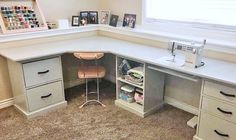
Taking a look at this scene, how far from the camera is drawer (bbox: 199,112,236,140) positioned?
205 cm

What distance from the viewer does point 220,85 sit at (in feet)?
6.63

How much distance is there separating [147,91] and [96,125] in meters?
0.67

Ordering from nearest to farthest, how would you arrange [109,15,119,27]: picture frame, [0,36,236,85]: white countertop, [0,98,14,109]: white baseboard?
[0,36,236,85]: white countertop < [0,98,14,109]: white baseboard < [109,15,119,27]: picture frame

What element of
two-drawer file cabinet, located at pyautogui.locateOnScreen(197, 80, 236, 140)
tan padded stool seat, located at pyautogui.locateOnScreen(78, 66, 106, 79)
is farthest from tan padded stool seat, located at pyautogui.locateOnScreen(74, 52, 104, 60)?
two-drawer file cabinet, located at pyautogui.locateOnScreen(197, 80, 236, 140)

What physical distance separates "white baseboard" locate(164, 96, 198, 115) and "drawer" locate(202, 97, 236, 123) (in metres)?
0.67

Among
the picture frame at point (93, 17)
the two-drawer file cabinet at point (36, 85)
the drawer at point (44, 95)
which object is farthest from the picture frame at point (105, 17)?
the drawer at point (44, 95)

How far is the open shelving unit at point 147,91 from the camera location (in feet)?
8.87

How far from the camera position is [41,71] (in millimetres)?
2766

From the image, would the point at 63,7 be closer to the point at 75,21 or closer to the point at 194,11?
the point at 75,21

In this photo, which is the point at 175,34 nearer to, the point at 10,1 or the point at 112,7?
the point at 112,7

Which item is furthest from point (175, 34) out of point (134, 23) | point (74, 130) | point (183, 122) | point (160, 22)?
point (74, 130)

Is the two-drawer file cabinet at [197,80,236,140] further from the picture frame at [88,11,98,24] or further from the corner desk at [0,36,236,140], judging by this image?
the picture frame at [88,11,98,24]

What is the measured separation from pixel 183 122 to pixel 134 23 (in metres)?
1.45

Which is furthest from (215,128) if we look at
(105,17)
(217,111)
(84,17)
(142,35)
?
(84,17)
